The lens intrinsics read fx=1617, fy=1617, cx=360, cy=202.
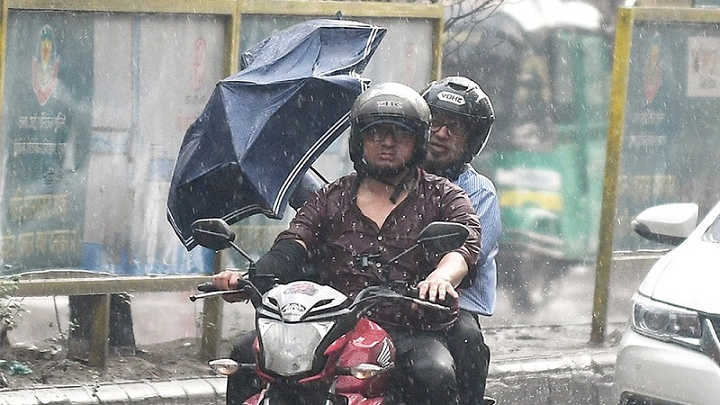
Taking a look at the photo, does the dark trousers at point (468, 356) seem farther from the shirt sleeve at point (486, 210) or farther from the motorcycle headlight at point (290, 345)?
the motorcycle headlight at point (290, 345)

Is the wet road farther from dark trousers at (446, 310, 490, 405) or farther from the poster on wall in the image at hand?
dark trousers at (446, 310, 490, 405)

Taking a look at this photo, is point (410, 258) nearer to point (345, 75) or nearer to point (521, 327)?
point (345, 75)

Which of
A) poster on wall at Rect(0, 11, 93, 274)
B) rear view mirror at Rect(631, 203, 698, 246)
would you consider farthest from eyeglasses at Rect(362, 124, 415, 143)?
poster on wall at Rect(0, 11, 93, 274)

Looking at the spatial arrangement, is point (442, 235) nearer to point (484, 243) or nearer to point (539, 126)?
point (484, 243)

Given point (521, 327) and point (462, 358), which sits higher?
point (462, 358)

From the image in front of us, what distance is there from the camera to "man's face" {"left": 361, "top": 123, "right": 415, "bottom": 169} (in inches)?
201

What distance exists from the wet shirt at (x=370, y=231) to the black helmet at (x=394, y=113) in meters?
0.17

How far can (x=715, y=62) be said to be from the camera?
36.8 feet

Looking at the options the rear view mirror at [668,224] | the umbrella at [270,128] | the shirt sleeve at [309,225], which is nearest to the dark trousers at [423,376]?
the shirt sleeve at [309,225]

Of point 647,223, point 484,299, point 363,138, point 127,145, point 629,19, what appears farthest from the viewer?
point 629,19

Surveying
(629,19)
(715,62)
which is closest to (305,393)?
(629,19)

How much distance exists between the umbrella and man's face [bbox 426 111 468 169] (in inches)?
22.0

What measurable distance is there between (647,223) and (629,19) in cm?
317

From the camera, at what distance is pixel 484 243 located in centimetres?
583
